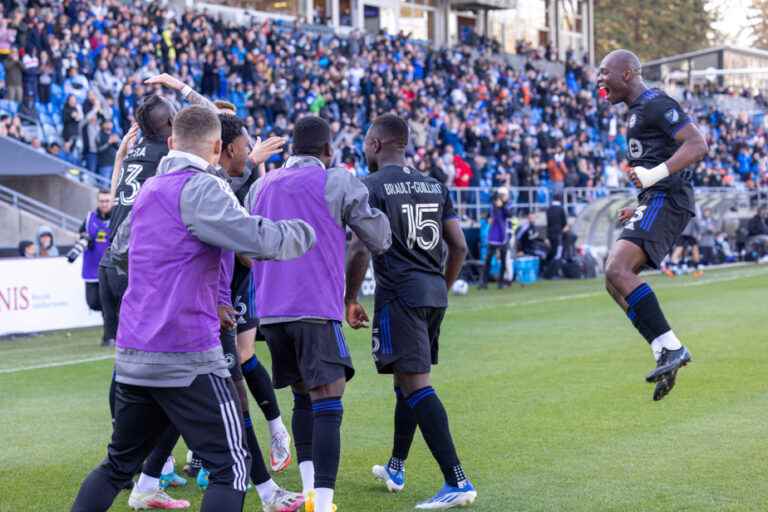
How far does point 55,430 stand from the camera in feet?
30.5

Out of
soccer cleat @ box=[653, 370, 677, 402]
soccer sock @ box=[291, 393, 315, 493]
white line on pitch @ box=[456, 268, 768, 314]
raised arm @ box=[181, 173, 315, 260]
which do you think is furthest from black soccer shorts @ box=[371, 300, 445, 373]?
white line on pitch @ box=[456, 268, 768, 314]

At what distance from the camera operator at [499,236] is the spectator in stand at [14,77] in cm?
992

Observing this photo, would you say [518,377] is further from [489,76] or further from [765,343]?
[489,76]

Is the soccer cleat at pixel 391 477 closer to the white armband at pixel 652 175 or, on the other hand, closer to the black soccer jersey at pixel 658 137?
the white armband at pixel 652 175

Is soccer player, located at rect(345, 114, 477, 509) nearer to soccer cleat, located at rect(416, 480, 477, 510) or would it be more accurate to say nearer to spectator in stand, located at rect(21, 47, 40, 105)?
soccer cleat, located at rect(416, 480, 477, 510)

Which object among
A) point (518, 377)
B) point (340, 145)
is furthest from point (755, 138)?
point (518, 377)

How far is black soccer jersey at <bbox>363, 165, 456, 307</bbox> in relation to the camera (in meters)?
6.66

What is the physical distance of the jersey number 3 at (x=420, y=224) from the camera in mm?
6668

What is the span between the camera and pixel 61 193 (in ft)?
75.2

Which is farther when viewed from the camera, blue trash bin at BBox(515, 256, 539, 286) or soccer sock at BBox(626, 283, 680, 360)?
blue trash bin at BBox(515, 256, 539, 286)

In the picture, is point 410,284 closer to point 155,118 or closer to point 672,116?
point 155,118

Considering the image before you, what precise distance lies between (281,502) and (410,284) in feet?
4.62

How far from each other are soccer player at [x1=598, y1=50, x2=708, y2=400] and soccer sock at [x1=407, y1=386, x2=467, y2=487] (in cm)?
159

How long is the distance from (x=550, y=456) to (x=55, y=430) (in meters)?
3.96
